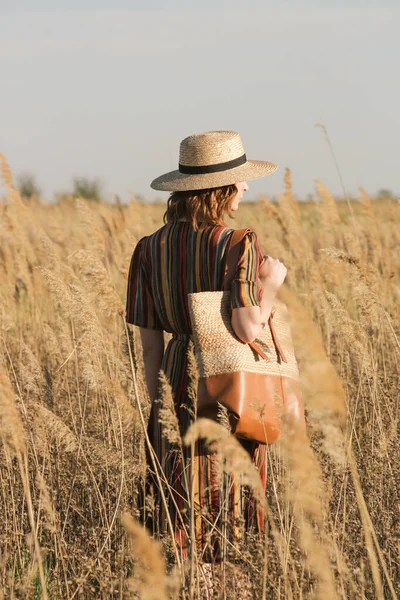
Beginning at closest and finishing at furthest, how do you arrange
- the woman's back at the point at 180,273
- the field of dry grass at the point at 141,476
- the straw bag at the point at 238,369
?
the field of dry grass at the point at 141,476
the straw bag at the point at 238,369
the woman's back at the point at 180,273

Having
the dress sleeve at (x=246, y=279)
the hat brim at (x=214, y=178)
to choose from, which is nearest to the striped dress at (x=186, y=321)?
the dress sleeve at (x=246, y=279)

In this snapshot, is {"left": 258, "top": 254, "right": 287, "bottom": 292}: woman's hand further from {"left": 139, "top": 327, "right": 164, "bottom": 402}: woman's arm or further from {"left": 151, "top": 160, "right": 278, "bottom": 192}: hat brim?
{"left": 139, "top": 327, "right": 164, "bottom": 402}: woman's arm

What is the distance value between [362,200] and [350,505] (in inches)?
142

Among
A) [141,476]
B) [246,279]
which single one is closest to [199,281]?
[246,279]

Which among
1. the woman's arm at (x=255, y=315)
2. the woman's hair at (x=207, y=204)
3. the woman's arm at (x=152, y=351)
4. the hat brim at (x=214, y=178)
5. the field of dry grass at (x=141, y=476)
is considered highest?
the hat brim at (x=214, y=178)

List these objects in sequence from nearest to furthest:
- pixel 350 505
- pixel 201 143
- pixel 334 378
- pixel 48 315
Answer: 1. pixel 334 378
2. pixel 201 143
3. pixel 350 505
4. pixel 48 315

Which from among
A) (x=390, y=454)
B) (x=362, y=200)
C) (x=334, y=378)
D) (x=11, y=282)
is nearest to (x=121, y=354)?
(x=11, y=282)

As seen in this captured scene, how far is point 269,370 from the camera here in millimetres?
2334

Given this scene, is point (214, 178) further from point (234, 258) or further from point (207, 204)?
point (234, 258)

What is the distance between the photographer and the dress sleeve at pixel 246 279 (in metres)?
2.34

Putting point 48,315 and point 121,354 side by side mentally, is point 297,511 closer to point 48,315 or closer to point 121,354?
point 121,354

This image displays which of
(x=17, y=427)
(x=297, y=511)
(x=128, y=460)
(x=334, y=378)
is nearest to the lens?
(x=334, y=378)

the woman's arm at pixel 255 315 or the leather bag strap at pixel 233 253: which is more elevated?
the leather bag strap at pixel 233 253

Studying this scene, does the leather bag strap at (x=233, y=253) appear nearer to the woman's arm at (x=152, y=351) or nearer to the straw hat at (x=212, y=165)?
the straw hat at (x=212, y=165)
